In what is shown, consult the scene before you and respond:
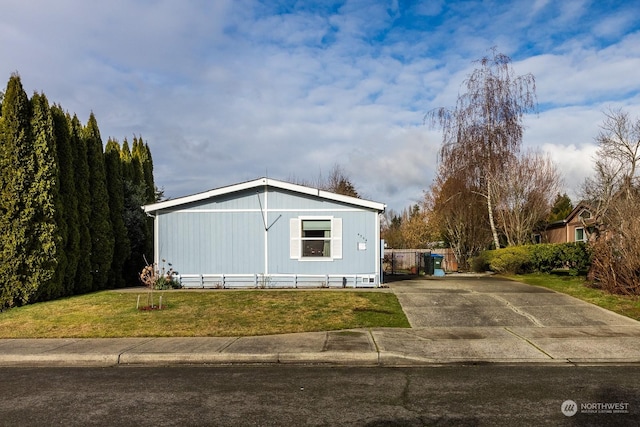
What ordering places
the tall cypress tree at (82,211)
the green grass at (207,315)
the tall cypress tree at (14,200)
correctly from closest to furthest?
the green grass at (207,315), the tall cypress tree at (14,200), the tall cypress tree at (82,211)

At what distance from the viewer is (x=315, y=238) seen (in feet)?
53.0

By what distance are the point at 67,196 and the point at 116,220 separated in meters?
3.44

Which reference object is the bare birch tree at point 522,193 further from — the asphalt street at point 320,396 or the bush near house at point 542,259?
the asphalt street at point 320,396

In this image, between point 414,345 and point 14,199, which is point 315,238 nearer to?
point 414,345

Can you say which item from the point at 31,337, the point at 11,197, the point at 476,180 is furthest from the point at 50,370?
the point at 476,180

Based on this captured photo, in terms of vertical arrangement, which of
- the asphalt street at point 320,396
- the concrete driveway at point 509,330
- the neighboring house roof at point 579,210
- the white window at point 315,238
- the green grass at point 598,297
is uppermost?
the neighboring house roof at point 579,210

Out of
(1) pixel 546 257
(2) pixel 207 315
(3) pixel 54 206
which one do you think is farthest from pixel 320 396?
(1) pixel 546 257

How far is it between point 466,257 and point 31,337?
26532mm

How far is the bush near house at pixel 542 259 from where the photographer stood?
61.2 ft

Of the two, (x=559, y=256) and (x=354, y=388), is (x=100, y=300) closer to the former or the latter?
(x=354, y=388)

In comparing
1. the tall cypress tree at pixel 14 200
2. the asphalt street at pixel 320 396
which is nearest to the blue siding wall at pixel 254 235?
the tall cypress tree at pixel 14 200

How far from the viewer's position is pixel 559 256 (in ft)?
63.6

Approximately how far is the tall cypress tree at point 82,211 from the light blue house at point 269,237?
199 centimetres

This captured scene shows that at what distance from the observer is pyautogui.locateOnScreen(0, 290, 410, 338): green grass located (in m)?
9.76
